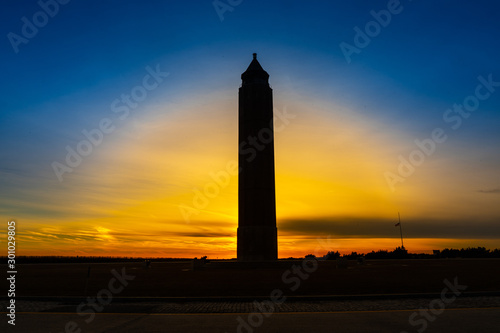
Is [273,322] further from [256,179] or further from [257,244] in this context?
[256,179]

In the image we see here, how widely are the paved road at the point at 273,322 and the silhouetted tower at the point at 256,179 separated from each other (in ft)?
86.3

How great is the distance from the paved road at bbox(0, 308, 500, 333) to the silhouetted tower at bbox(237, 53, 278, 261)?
26.3 metres

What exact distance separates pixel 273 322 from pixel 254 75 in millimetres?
33237

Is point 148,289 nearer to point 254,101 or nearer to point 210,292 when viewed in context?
point 210,292

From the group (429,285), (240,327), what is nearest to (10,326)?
(240,327)

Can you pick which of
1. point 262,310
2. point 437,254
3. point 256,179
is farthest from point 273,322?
point 437,254

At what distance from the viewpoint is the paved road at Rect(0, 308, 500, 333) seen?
862 centimetres

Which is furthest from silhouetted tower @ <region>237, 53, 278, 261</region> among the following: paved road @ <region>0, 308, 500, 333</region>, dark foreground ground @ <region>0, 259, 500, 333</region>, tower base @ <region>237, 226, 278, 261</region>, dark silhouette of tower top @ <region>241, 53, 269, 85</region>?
paved road @ <region>0, 308, 500, 333</region>

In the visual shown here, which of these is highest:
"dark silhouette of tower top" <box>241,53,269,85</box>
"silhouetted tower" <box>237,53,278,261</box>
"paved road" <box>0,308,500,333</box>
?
"dark silhouette of tower top" <box>241,53,269,85</box>

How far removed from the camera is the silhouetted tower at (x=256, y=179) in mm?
36784

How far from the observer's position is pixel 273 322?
9391 mm

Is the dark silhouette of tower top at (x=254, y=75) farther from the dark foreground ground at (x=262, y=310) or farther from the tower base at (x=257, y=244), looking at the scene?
the dark foreground ground at (x=262, y=310)

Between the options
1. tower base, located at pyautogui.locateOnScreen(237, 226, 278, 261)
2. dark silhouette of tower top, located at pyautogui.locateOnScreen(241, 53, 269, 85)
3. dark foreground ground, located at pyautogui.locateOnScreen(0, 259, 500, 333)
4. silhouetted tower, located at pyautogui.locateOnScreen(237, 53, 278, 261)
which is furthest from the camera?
dark silhouette of tower top, located at pyautogui.locateOnScreen(241, 53, 269, 85)

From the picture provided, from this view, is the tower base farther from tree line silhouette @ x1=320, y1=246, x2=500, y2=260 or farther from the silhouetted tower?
tree line silhouette @ x1=320, y1=246, x2=500, y2=260
